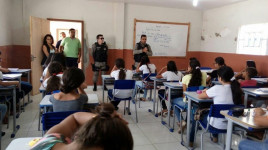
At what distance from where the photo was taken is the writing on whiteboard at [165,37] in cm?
704

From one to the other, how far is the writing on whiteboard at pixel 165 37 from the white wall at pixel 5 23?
367 cm

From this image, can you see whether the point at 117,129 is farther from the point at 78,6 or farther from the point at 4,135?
the point at 78,6

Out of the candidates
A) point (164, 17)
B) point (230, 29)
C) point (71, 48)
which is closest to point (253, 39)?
point (230, 29)

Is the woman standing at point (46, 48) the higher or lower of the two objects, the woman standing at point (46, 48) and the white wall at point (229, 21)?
the lower

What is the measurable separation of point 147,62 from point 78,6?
9.66ft

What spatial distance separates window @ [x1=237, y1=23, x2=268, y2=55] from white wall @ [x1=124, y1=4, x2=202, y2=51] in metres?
1.86

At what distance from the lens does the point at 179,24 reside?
24.2 feet

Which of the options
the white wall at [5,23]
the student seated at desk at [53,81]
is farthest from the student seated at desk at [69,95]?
the white wall at [5,23]

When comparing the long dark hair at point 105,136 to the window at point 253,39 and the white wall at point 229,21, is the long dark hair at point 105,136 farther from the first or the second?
the white wall at point 229,21

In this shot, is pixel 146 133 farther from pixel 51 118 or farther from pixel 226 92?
pixel 51 118

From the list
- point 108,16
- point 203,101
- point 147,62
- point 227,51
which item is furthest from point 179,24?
point 203,101

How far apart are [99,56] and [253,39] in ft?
13.8

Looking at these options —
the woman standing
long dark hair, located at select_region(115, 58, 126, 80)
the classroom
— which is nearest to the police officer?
the classroom

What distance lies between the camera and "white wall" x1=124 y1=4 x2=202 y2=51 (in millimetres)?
6852
